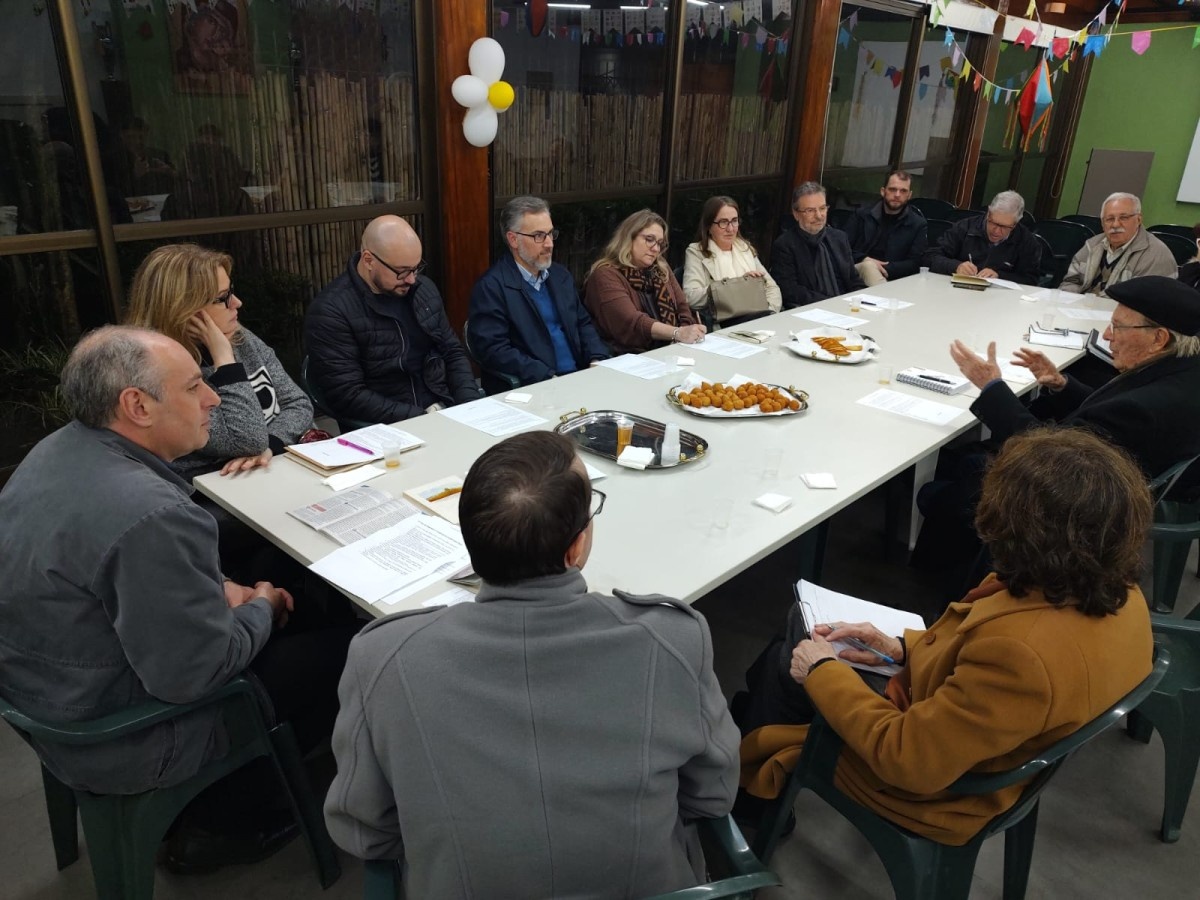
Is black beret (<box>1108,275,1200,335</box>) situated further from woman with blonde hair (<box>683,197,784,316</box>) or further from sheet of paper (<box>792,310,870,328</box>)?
woman with blonde hair (<box>683,197,784,316</box>)

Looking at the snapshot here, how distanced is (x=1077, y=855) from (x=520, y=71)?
3.95 metres

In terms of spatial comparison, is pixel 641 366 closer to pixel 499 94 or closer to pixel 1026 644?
pixel 499 94

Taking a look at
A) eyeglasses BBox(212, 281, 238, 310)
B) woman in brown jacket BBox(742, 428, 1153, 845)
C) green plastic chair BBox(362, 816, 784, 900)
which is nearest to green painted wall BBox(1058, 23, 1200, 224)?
woman in brown jacket BBox(742, 428, 1153, 845)

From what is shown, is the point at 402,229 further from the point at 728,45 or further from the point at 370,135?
the point at 728,45

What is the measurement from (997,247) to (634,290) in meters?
2.74

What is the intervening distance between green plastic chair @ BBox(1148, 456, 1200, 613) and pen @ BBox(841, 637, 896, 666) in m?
1.04

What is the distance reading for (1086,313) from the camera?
4148mm

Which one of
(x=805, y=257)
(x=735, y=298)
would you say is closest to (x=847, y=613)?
(x=735, y=298)

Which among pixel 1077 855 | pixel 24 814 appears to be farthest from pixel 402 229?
pixel 1077 855

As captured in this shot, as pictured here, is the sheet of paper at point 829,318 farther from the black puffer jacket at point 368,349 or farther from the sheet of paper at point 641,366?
the black puffer jacket at point 368,349

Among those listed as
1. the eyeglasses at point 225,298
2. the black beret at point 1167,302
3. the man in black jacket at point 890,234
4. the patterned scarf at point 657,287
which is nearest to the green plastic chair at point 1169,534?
the black beret at point 1167,302

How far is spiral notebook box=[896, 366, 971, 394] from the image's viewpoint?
2836 mm

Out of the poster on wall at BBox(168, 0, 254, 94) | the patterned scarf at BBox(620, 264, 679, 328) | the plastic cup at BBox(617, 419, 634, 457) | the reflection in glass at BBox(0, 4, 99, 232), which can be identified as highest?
the poster on wall at BBox(168, 0, 254, 94)

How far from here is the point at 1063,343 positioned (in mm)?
3521
